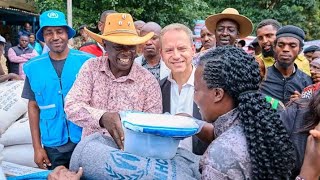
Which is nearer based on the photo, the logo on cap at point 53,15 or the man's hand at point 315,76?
the logo on cap at point 53,15

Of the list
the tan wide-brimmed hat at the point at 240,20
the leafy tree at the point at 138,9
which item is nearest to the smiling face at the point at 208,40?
the tan wide-brimmed hat at the point at 240,20

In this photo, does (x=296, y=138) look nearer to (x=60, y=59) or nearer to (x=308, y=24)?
(x=60, y=59)

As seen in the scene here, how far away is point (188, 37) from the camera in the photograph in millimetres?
2621

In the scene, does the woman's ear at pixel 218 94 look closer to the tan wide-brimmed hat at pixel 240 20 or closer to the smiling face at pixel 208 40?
the tan wide-brimmed hat at pixel 240 20

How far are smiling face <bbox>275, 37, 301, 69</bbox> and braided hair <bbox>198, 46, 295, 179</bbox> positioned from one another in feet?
6.39

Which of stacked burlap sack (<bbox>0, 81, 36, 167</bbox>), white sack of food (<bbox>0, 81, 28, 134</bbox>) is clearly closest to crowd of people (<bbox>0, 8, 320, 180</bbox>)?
white sack of food (<bbox>0, 81, 28, 134</bbox>)

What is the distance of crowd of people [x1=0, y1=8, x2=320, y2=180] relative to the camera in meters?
1.54

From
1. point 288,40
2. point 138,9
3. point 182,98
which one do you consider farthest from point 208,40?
point 138,9

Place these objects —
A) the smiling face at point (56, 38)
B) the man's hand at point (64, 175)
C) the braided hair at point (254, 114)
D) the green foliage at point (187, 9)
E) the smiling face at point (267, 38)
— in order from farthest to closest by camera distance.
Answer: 1. the green foliage at point (187, 9)
2. the smiling face at point (267, 38)
3. the smiling face at point (56, 38)
4. the man's hand at point (64, 175)
5. the braided hair at point (254, 114)

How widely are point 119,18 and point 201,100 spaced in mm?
1083

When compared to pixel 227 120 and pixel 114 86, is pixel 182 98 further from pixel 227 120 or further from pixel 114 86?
pixel 227 120

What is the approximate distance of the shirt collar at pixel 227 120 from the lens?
1602 millimetres

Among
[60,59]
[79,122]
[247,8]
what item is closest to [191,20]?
[247,8]

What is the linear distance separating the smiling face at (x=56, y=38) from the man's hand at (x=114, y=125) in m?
1.30
